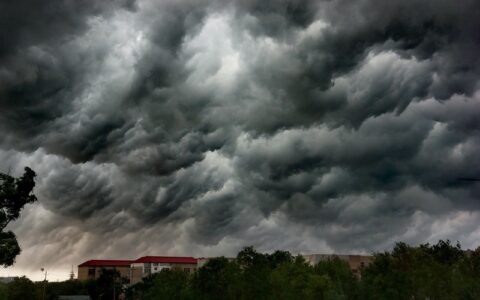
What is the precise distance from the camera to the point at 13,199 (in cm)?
5488

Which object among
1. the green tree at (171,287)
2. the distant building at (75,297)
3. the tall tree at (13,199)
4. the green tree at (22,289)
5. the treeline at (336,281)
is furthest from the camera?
the distant building at (75,297)

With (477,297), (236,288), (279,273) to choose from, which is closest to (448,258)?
(477,297)

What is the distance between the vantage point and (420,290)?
87.3 metres

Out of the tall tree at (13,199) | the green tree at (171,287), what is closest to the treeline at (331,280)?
the green tree at (171,287)

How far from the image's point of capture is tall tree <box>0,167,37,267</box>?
53.0 m

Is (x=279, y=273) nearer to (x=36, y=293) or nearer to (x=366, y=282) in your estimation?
(x=366, y=282)

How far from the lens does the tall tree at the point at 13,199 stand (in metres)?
53.0

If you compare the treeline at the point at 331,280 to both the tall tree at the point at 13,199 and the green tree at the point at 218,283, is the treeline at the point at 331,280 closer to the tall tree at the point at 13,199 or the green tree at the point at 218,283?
the green tree at the point at 218,283

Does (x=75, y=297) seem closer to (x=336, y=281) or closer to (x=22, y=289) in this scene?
(x=22, y=289)

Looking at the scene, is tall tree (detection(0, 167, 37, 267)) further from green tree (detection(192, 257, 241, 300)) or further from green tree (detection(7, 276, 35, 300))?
green tree (detection(7, 276, 35, 300))

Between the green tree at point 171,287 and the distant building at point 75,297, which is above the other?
the distant building at point 75,297

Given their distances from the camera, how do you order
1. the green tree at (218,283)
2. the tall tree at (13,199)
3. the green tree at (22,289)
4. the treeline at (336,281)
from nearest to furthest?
the tall tree at (13,199), the treeline at (336,281), the green tree at (218,283), the green tree at (22,289)

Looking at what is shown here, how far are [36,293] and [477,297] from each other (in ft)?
448

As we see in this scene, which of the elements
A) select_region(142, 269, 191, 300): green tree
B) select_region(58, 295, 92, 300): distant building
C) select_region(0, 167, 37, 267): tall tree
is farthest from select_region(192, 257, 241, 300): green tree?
select_region(58, 295, 92, 300): distant building
